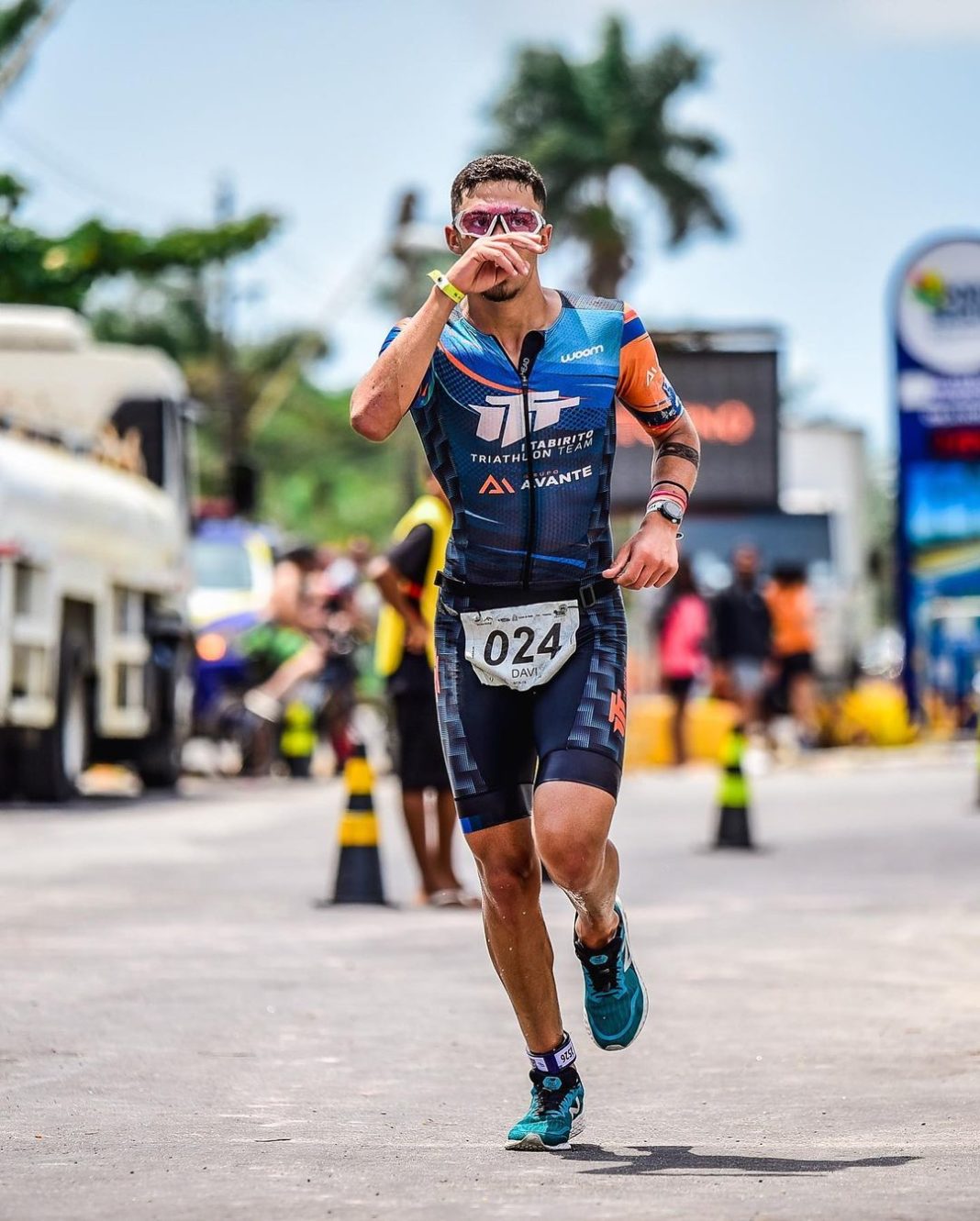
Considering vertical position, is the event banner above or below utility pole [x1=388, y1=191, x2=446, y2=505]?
below

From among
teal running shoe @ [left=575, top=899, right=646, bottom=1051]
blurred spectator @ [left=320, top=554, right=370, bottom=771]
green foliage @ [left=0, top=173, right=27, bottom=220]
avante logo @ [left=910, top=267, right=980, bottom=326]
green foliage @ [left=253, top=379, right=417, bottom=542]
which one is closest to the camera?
teal running shoe @ [left=575, top=899, right=646, bottom=1051]

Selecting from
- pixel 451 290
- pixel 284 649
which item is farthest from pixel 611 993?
pixel 284 649

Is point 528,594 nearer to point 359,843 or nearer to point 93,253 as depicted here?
point 359,843

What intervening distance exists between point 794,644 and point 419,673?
53.0ft

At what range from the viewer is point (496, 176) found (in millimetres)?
6004

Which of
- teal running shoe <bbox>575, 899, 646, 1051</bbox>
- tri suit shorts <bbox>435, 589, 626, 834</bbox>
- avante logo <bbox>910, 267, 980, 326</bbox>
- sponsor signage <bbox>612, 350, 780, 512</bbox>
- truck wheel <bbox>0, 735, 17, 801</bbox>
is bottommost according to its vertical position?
teal running shoe <bbox>575, 899, 646, 1051</bbox>

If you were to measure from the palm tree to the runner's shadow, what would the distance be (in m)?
53.9

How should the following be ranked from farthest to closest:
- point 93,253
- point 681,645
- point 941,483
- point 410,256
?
point 410,256 → point 941,483 → point 681,645 → point 93,253

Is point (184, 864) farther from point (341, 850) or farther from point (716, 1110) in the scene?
point (716, 1110)

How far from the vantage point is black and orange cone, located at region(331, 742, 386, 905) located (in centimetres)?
1188

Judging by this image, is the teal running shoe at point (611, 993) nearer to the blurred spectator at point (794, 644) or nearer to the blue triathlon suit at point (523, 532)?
the blue triathlon suit at point (523, 532)

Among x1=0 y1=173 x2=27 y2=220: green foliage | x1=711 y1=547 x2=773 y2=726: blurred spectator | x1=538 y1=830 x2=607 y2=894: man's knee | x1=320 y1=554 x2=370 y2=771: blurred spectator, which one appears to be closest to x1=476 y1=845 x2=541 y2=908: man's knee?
x1=538 y1=830 x2=607 y2=894: man's knee

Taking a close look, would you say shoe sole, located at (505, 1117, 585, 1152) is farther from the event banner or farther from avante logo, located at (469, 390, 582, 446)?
the event banner

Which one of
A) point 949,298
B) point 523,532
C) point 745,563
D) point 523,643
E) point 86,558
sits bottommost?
point 523,643
